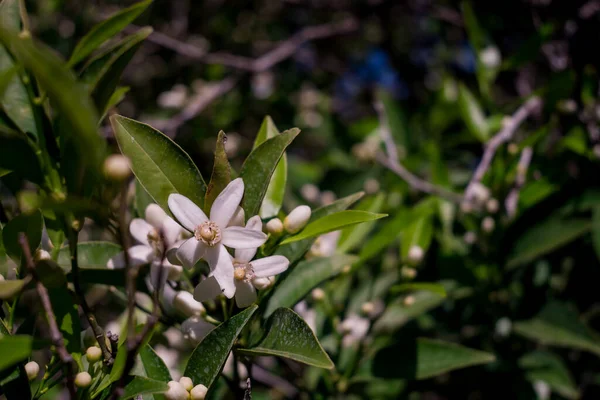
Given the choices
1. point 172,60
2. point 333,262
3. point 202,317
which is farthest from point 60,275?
point 172,60

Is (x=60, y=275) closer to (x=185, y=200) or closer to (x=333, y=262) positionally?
(x=185, y=200)

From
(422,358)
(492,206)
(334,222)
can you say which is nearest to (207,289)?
(334,222)

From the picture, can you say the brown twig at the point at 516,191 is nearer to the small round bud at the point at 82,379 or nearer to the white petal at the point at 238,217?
the white petal at the point at 238,217

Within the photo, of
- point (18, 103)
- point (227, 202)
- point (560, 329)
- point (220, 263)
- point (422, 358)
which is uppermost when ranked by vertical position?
point (18, 103)

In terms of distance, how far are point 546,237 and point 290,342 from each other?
3.66ft

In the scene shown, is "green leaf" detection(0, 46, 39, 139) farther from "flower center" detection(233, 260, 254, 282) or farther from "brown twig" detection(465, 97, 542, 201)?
"brown twig" detection(465, 97, 542, 201)

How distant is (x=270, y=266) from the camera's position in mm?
989

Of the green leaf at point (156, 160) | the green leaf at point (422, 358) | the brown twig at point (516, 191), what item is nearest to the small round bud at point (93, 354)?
the green leaf at point (156, 160)

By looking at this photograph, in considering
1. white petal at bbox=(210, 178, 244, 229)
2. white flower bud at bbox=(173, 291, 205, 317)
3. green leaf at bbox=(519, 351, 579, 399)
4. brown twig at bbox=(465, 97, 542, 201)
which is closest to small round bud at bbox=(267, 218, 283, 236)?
white petal at bbox=(210, 178, 244, 229)

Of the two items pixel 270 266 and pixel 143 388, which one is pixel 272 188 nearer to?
pixel 270 266

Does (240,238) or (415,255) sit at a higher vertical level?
(240,238)

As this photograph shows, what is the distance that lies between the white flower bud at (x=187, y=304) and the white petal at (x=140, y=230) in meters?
0.13

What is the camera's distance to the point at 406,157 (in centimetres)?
234

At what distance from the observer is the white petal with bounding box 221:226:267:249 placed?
0.96 m
